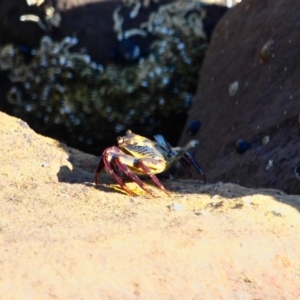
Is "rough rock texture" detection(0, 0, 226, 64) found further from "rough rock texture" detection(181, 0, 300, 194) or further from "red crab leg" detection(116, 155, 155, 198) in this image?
"red crab leg" detection(116, 155, 155, 198)

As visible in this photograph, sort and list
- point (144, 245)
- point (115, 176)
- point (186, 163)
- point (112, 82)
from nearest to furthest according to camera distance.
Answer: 1. point (144, 245)
2. point (115, 176)
3. point (186, 163)
4. point (112, 82)

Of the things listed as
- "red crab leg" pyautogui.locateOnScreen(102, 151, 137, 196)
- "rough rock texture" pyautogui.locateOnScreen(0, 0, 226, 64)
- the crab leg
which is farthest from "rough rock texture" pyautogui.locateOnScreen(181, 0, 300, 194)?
"red crab leg" pyautogui.locateOnScreen(102, 151, 137, 196)

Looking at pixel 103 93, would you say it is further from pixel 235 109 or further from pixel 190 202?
pixel 190 202

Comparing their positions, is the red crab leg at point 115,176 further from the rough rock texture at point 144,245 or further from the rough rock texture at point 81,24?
the rough rock texture at point 81,24

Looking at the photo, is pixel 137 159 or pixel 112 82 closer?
pixel 137 159

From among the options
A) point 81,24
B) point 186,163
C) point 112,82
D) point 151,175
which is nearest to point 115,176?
point 151,175

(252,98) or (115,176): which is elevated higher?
(252,98)

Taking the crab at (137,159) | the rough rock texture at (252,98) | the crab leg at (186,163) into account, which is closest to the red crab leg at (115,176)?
the crab at (137,159)

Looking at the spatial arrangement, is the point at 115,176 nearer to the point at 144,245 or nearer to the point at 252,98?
the point at 144,245
